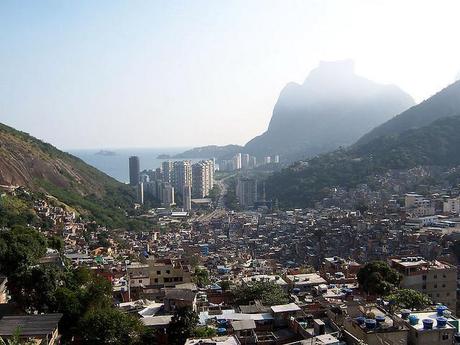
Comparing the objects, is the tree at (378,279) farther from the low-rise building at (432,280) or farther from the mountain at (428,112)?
the mountain at (428,112)

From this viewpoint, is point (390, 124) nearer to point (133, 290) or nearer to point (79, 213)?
point (79, 213)

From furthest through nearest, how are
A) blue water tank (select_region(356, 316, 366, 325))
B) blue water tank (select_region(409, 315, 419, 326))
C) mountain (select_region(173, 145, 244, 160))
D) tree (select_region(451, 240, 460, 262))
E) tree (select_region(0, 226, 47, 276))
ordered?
1. mountain (select_region(173, 145, 244, 160))
2. tree (select_region(451, 240, 460, 262))
3. tree (select_region(0, 226, 47, 276))
4. blue water tank (select_region(356, 316, 366, 325))
5. blue water tank (select_region(409, 315, 419, 326))

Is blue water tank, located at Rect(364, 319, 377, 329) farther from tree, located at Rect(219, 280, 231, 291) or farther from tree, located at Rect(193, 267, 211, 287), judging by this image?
tree, located at Rect(193, 267, 211, 287)

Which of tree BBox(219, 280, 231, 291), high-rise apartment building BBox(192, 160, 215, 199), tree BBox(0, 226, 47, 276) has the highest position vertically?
high-rise apartment building BBox(192, 160, 215, 199)

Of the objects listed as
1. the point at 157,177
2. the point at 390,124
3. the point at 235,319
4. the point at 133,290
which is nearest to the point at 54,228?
the point at 133,290

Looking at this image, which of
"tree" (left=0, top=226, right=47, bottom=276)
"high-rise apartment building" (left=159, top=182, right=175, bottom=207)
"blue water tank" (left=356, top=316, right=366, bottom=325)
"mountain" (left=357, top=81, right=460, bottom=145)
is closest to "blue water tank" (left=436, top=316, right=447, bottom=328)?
"blue water tank" (left=356, top=316, right=366, bottom=325)
